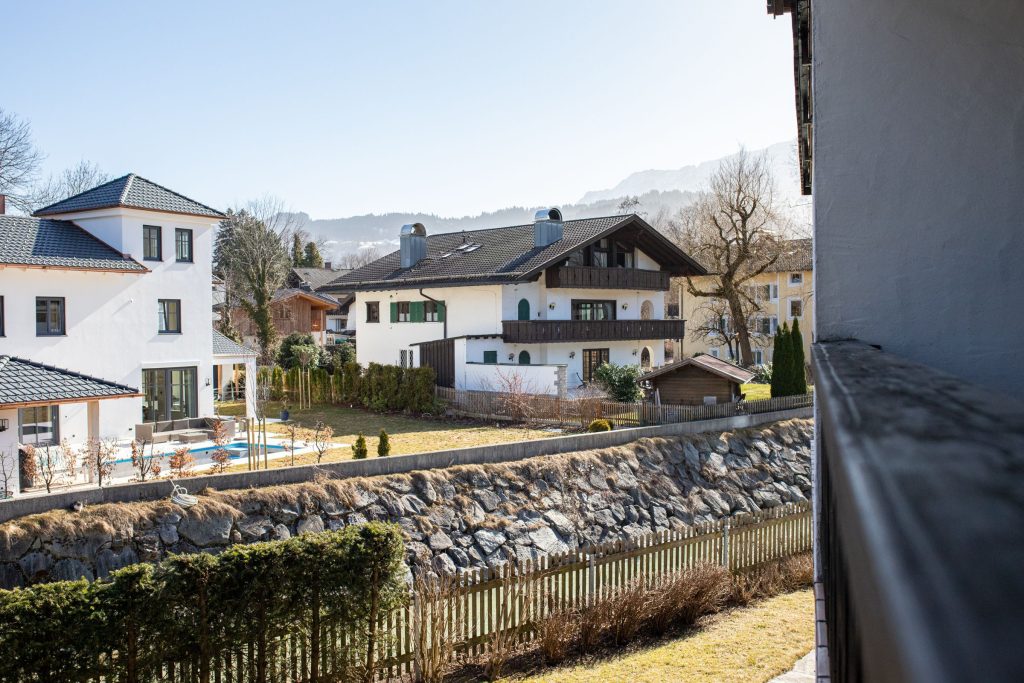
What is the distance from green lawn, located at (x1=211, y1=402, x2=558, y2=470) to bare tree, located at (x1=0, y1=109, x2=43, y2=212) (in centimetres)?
1718

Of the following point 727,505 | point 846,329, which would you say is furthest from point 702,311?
point 846,329

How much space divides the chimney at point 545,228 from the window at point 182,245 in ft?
48.5

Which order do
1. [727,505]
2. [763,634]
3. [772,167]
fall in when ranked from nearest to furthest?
[763,634]
[727,505]
[772,167]

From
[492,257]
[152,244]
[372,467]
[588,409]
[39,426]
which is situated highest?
[492,257]

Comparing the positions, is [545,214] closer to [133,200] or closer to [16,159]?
[133,200]

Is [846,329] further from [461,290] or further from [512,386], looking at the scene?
[461,290]

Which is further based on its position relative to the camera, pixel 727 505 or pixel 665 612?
pixel 727 505

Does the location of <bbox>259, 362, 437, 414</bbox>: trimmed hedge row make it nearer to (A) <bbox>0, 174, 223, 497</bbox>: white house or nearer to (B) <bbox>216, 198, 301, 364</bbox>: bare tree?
(A) <bbox>0, 174, 223, 497</bbox>: white house

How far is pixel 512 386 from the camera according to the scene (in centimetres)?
2889

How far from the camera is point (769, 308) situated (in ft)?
171

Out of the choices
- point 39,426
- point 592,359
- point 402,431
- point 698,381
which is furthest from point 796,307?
point 39,426

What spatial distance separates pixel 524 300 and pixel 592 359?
13.9 ft

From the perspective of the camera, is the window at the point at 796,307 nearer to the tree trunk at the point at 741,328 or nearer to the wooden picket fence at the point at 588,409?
the tree trunk at the point at 741,328

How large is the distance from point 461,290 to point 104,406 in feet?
51.6
